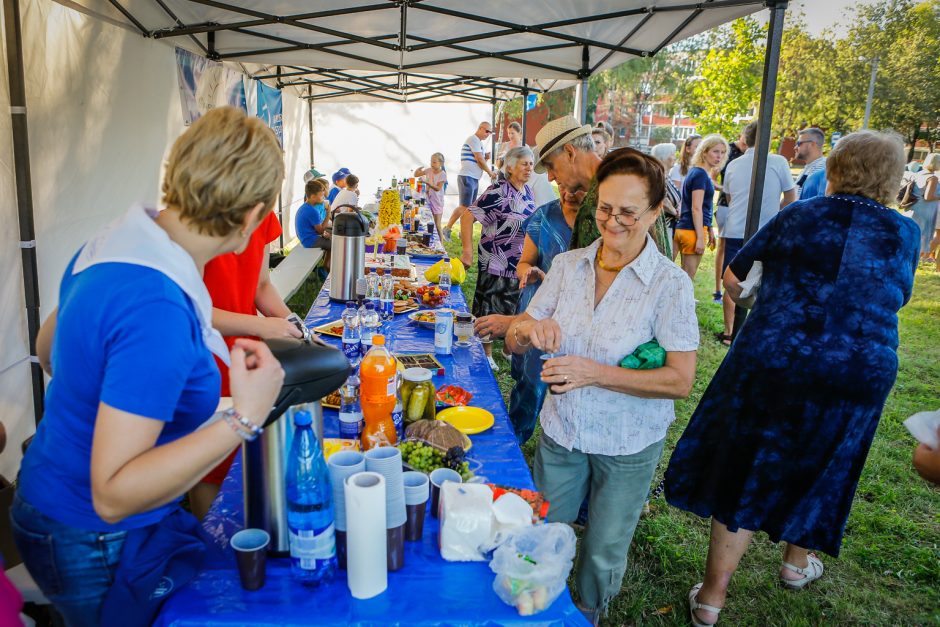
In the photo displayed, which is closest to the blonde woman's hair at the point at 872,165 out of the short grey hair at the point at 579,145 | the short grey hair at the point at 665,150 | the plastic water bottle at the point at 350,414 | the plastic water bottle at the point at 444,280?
the short grey hair at the point at 579,145

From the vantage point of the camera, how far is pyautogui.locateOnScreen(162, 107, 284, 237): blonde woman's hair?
3.43ft

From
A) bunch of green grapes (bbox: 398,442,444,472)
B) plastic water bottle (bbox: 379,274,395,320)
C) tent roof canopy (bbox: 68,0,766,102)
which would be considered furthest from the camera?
tent roof canopy (bbox: 68,0,766,102)

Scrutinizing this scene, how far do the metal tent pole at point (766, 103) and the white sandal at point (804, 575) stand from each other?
130cm

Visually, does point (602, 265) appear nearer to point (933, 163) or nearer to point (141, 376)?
point (141, 376)

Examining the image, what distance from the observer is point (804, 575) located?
2689 mm

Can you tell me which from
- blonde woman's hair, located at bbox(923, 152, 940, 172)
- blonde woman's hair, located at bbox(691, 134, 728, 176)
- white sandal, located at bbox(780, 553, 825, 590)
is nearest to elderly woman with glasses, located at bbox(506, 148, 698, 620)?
white sandal, located at bbox(780, 553, 825, 590)

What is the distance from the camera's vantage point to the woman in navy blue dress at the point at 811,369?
79.8 inches

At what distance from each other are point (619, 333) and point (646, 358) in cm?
11

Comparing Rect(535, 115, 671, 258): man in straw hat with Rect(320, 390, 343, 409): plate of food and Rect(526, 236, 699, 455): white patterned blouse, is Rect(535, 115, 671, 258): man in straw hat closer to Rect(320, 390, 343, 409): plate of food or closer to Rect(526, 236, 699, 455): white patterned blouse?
Rect(526, 236, 699, 455): white patterned blouse

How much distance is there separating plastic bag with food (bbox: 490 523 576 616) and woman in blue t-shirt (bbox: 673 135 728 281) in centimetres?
520

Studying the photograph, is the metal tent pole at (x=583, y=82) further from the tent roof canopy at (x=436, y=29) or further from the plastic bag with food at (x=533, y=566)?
the plastic bag with food at (x=533, y=566)

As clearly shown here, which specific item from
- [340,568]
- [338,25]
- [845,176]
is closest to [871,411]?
[845,176]

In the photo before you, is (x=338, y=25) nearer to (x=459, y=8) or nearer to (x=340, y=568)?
(x=459, y=8)

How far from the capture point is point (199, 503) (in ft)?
7.29
